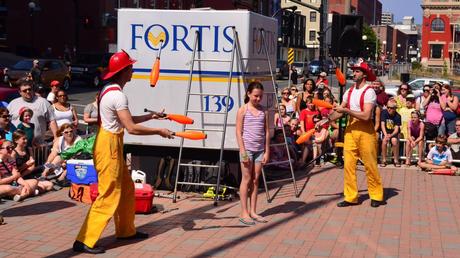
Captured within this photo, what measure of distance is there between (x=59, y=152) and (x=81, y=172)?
4.22ft

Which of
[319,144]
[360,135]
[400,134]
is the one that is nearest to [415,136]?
[400,134]

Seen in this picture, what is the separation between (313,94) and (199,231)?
8104mm

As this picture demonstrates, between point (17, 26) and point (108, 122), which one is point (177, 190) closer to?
point (108, 122)

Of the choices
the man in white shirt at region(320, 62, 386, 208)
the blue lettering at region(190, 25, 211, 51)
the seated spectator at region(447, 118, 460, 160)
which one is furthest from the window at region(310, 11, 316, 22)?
the man in white shirt at region(320, 62, 386, 208)

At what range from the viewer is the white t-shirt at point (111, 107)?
282 inches

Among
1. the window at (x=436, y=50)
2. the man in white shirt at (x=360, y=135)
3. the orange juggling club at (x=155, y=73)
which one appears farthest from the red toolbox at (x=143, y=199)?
the window at (x=436, y=50)

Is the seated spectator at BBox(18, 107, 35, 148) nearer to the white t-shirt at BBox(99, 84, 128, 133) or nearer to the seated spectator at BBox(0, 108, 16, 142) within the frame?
the seated spectator at BBox(0, 108, 16, 142)

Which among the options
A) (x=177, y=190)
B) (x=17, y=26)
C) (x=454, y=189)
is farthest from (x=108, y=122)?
(x=17, y=26)

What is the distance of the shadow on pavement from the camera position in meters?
9.09

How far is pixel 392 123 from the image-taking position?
1384cm

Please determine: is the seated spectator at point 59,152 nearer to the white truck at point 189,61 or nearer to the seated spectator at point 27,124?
the seated spectator at point 27,124

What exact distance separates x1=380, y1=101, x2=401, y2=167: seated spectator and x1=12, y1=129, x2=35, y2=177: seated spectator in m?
7.07

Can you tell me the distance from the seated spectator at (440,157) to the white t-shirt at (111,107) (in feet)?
25.1

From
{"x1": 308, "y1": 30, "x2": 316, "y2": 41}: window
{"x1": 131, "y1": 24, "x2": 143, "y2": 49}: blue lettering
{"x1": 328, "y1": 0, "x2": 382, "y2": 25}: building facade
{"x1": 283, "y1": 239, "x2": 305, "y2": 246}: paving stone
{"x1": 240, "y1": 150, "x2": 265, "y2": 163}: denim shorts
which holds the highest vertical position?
{"x1": 328, "y1": 0, "x2": 382, "y2": 25}: building facade
